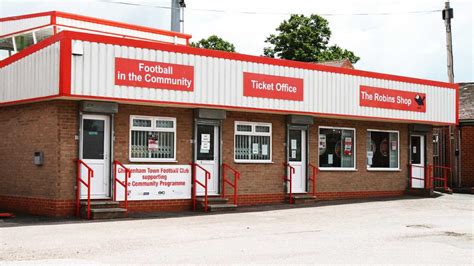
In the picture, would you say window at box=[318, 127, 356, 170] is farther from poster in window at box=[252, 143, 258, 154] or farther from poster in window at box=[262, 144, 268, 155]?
poster in window at box=[252, 143, 258, 154]

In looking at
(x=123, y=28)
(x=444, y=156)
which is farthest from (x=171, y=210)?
(x=444, y=156)

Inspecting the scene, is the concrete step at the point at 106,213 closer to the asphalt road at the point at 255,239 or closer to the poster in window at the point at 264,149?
the asphalt road at the point at 255,239

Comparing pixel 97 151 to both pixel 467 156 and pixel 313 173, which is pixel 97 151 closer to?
pixel 313 173

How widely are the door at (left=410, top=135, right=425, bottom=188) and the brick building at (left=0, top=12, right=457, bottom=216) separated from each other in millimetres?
1668

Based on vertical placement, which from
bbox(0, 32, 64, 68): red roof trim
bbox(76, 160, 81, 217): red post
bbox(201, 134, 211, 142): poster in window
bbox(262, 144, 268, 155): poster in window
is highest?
bbox(0, 32, 64, 68): red roof trim

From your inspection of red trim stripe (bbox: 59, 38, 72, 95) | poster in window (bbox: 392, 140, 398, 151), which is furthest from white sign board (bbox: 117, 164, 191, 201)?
poster in window (bbox: 392, 140, 398, 151)

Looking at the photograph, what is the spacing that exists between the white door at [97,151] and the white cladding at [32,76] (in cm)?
127

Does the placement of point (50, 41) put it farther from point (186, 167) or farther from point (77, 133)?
point (186, 167)

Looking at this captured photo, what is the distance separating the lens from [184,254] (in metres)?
10.7

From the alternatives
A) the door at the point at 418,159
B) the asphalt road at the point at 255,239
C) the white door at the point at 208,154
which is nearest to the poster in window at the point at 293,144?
the white door at the point at 208,154

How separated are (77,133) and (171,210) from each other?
11.0ft

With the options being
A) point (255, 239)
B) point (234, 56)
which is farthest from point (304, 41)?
point (255, 239)

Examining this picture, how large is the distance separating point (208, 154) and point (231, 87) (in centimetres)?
201

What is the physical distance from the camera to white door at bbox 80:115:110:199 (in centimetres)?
1667
